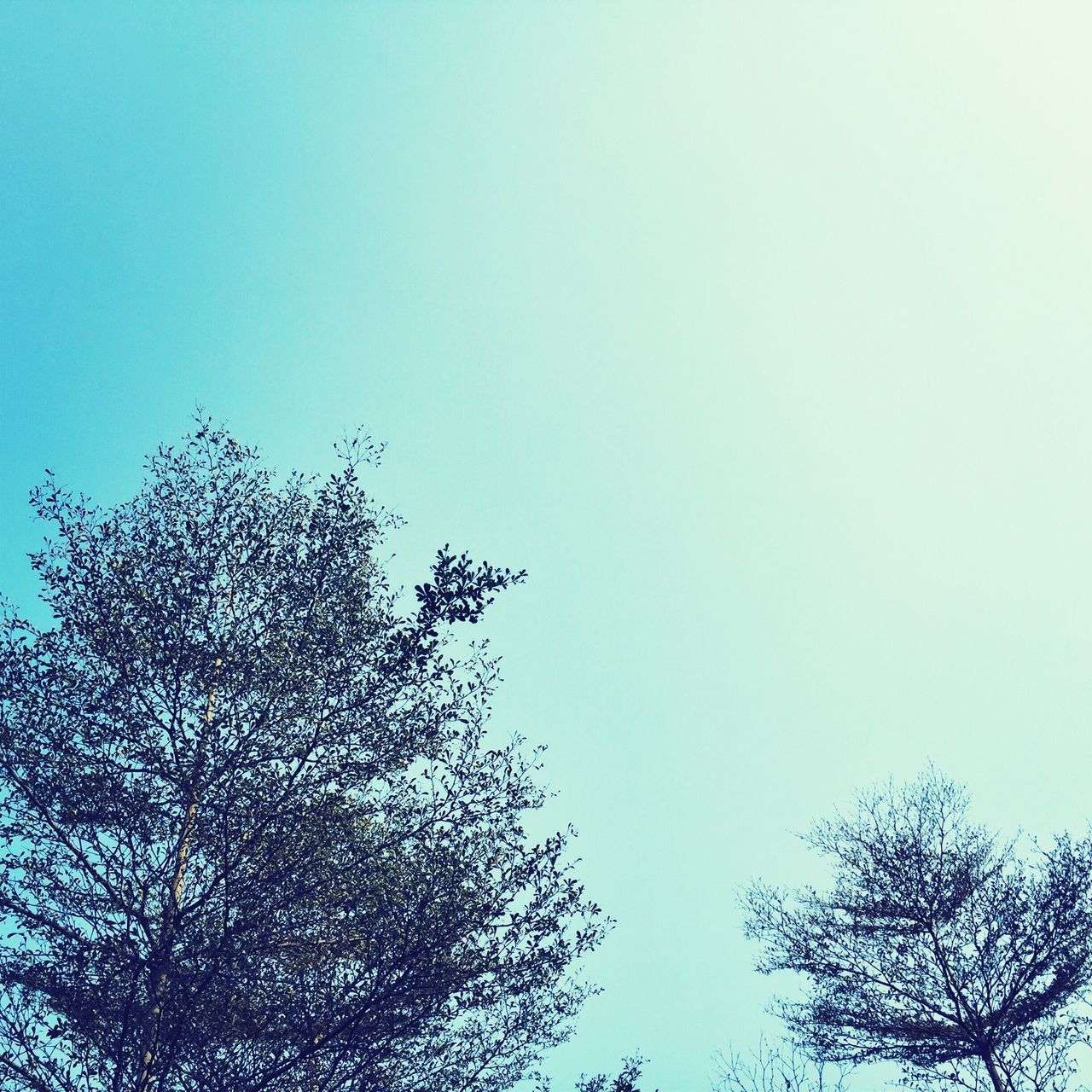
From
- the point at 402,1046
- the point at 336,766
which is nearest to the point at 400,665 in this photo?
the point at 336,766

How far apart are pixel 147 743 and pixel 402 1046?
375 cm

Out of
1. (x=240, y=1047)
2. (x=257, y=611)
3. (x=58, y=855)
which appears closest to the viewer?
(x=240, y=1047)

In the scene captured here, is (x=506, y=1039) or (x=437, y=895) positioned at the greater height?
(x=437, y=895)

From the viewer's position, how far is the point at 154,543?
27.8ft

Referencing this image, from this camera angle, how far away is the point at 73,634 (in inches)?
312

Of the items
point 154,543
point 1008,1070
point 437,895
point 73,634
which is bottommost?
point 1008,1070

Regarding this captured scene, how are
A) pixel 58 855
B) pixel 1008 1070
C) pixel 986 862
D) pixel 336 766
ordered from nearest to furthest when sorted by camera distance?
pixel 58 855 < pixel 336 766 < pixel 1008 1070 < pixel 986 862

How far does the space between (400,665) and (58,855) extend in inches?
137

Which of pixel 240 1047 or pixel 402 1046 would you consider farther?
pixel 402 1046

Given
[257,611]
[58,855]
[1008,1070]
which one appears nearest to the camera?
[58,855]

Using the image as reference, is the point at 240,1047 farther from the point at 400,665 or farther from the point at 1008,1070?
the point at 1008,1070

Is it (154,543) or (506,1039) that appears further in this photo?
(154,543)

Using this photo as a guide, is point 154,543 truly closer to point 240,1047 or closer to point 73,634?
point 73,634

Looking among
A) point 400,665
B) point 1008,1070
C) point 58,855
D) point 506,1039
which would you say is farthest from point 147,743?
point 1008,1070
